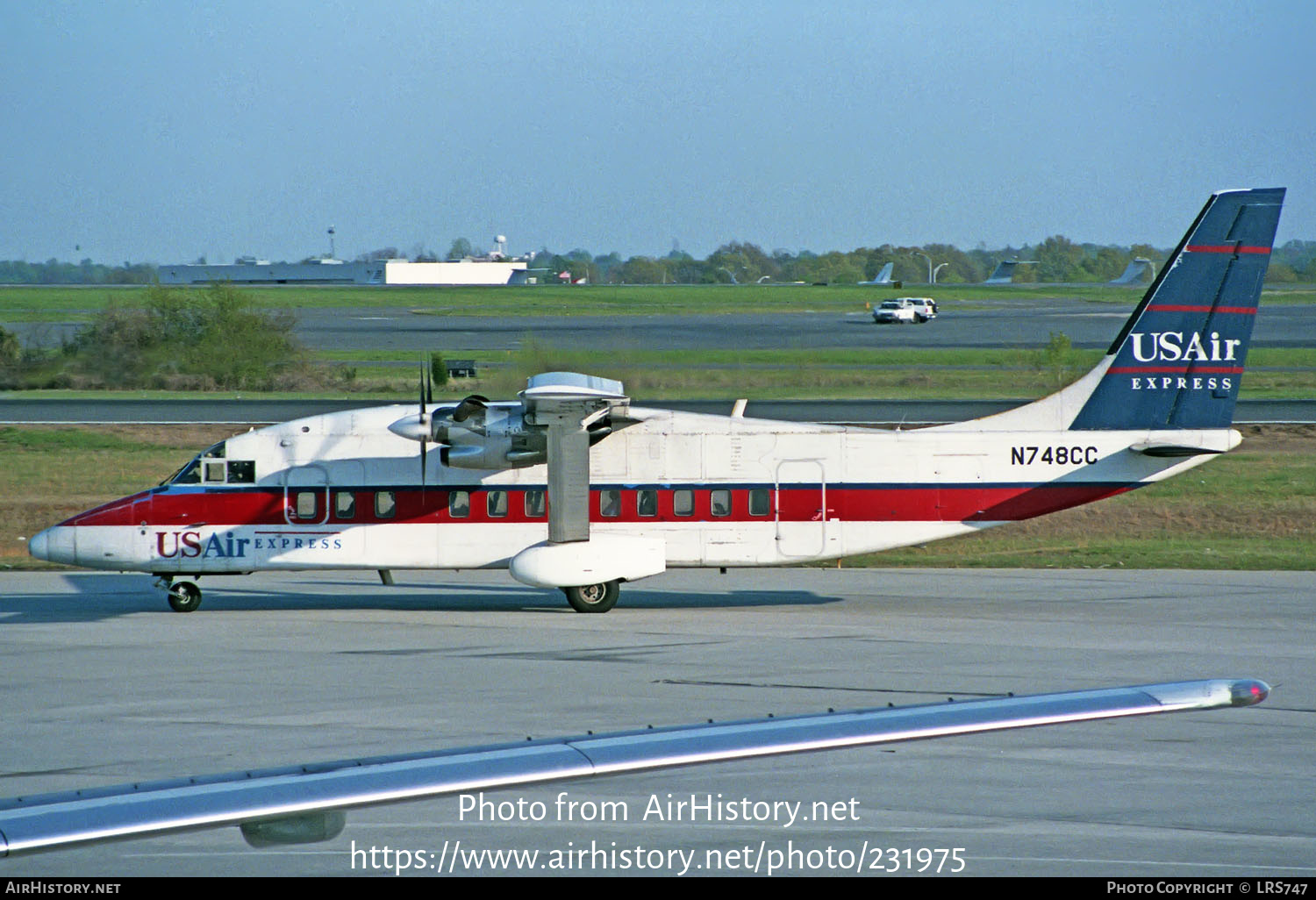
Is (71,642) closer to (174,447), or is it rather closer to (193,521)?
(193,521)

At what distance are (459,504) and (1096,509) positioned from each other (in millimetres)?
15761

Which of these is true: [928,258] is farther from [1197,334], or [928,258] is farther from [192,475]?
[192,475]

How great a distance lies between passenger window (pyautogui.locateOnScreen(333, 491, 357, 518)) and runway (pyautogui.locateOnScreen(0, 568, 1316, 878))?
58.9 inches

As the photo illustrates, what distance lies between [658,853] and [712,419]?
1195cm

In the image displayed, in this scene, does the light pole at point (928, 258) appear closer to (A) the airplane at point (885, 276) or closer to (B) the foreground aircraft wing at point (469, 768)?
(A) the airplane at point (885, 276)

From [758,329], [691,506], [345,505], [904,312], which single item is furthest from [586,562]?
[904,312]

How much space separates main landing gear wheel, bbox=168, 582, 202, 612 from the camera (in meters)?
19.8

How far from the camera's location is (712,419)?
65.4 feet

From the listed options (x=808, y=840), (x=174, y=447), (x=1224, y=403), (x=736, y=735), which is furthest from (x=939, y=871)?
(x=174, y=447)

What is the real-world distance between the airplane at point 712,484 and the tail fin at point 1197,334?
26 mm

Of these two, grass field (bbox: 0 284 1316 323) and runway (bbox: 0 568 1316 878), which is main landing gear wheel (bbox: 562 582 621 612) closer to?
Answer: runway (bbox: 0 568 1316 878)

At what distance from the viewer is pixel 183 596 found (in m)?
19.8

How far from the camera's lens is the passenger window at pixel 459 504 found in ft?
64.2

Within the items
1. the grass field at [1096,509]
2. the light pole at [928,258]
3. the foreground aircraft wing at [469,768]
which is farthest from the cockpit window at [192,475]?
the light pole at [928,258]
